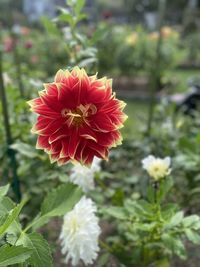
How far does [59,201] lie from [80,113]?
27cm

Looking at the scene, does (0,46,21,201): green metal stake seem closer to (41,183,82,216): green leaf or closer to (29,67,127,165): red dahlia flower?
(41,183,82,216): green leaf

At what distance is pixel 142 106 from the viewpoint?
5156mm

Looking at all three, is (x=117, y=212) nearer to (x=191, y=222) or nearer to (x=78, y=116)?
(x=191, y=222)

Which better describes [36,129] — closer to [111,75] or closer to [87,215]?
[87,215]

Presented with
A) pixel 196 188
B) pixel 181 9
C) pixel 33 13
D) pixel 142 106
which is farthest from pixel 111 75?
pixel 181 9

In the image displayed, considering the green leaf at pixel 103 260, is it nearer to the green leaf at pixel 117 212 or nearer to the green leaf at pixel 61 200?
the green leaf at pixel 117 212

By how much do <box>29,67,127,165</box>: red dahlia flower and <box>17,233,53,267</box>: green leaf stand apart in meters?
0.17

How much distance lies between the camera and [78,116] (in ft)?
2.47

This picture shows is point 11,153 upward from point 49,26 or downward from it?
downward

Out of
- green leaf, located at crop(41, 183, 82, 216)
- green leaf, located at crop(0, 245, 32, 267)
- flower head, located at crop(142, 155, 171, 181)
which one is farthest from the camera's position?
flower head, located at crop(142, 155, 171, 181)

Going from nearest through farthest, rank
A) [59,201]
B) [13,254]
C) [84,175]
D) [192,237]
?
[13,254], [59,201], [192,237], [84,175]

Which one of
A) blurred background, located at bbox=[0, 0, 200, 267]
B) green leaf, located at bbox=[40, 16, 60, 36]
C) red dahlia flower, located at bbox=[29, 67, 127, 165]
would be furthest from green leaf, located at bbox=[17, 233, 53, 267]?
green leaf, located at bbox=[40, 16, 60, 36]

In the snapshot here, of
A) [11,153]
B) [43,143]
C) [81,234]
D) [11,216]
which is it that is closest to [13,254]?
[11,216]

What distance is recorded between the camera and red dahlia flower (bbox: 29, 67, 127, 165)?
2.49 feet
